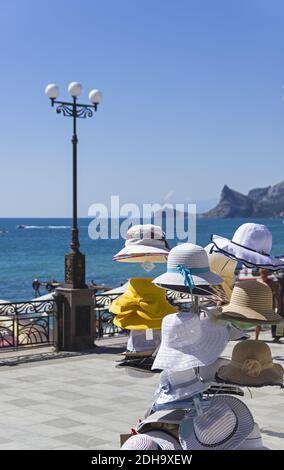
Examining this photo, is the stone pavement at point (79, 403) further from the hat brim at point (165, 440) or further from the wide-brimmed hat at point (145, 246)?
the wide-brimmed hat at point (145, 246)

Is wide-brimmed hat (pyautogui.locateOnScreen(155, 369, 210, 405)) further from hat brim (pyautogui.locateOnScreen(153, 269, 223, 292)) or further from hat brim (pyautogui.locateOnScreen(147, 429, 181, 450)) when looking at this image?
hat brim (pyautogui.locateOnScreen(153, 269, 223, 292))

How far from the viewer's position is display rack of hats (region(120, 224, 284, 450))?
558cm

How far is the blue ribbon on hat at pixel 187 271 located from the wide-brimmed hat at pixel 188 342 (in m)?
0.25

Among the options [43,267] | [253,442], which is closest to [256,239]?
[253,442]

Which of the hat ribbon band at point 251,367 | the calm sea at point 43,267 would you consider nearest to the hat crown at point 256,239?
the hat ribbon band at point 251,367

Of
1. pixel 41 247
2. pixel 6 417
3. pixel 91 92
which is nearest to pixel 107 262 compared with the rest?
pixel 41 247

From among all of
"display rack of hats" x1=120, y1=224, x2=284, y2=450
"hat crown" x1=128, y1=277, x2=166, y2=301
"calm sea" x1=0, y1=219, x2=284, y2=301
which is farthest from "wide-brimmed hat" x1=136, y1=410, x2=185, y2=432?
"calm sea" x1=0, y1=219, x2=284, y2=301

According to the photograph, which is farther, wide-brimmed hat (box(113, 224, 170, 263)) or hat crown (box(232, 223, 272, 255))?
wide-brimmed hat (box(113, 224, 170, 263))

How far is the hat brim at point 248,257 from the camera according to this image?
21.8 ft

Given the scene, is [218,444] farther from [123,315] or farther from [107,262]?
[107,262]

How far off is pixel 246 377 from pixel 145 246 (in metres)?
5.16

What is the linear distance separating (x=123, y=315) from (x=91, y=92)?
615 cm

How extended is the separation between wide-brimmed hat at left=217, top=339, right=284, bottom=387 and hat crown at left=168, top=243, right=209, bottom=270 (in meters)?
0.82
